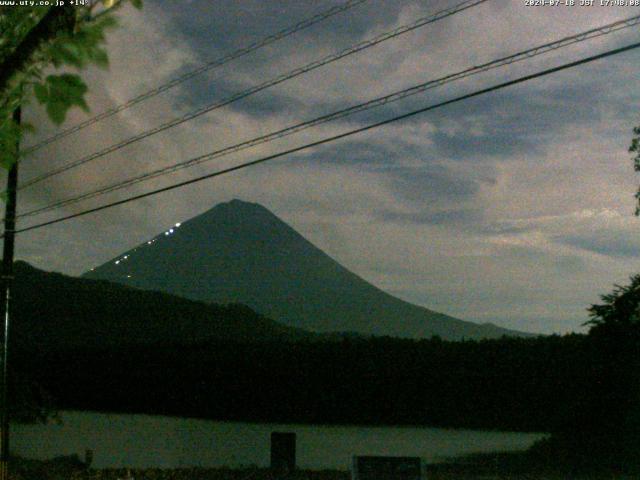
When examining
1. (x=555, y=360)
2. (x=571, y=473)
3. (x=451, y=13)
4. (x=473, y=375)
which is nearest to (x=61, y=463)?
(x=571, y=473)

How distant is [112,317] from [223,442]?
230 ft

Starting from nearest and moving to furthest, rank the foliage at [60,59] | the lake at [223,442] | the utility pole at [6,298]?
1. the foliage at [60,59]
2. the utility pole at [6,298]
3. the lake at [223,442]

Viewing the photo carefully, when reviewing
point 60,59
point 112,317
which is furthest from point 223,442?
point 112,317

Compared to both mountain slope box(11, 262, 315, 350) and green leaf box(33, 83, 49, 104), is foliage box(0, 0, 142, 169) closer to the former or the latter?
green leaf box(33, 83, 49, 104)

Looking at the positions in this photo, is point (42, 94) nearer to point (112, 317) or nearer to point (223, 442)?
point (223, 442)

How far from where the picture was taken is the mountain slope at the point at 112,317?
8900cm

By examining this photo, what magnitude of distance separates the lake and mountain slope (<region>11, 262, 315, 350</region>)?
48.0 meters

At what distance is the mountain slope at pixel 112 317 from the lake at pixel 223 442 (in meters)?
48.0

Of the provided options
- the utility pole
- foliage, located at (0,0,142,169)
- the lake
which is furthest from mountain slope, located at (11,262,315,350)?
foliage, located at (0,0,142,169)

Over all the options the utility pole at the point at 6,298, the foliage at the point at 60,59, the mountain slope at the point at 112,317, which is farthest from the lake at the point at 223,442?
the mountain slope at the point at 112,317

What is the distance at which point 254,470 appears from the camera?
16031 millimetres

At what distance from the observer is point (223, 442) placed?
28891mm

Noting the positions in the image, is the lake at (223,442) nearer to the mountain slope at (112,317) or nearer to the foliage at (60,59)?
the foliage at (60,59)

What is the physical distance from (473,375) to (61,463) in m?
23.1
